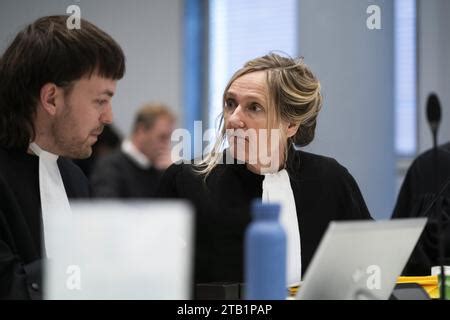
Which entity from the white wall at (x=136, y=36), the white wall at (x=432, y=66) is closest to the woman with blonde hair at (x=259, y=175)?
the white wall at (x=136, y=36)

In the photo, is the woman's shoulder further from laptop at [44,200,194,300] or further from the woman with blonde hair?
laptop at [44,200,194,300]

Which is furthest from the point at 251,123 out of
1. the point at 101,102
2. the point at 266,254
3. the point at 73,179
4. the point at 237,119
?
the point at 266,254

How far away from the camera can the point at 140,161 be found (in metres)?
2.84

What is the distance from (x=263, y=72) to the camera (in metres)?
2.16

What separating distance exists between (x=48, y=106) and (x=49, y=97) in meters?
Result: 0.03

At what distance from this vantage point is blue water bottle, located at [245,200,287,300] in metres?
1.14

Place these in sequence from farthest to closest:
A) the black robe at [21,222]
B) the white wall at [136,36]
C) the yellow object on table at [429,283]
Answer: the white wall at [136,36] → the yellow object on table at [429,283] → the black robe at [21,222]

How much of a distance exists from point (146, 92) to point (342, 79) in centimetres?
87

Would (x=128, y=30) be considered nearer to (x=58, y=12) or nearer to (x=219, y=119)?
(x=58, y=12)

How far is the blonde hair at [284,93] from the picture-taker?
7.02ft

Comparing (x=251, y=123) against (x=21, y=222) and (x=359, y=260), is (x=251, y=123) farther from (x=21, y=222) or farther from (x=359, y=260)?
(x=359, y=260)

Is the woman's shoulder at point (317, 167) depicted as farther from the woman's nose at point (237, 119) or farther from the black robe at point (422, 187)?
the black robe at point (422, 187)

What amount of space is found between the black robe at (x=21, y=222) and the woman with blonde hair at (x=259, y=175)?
400 mm
